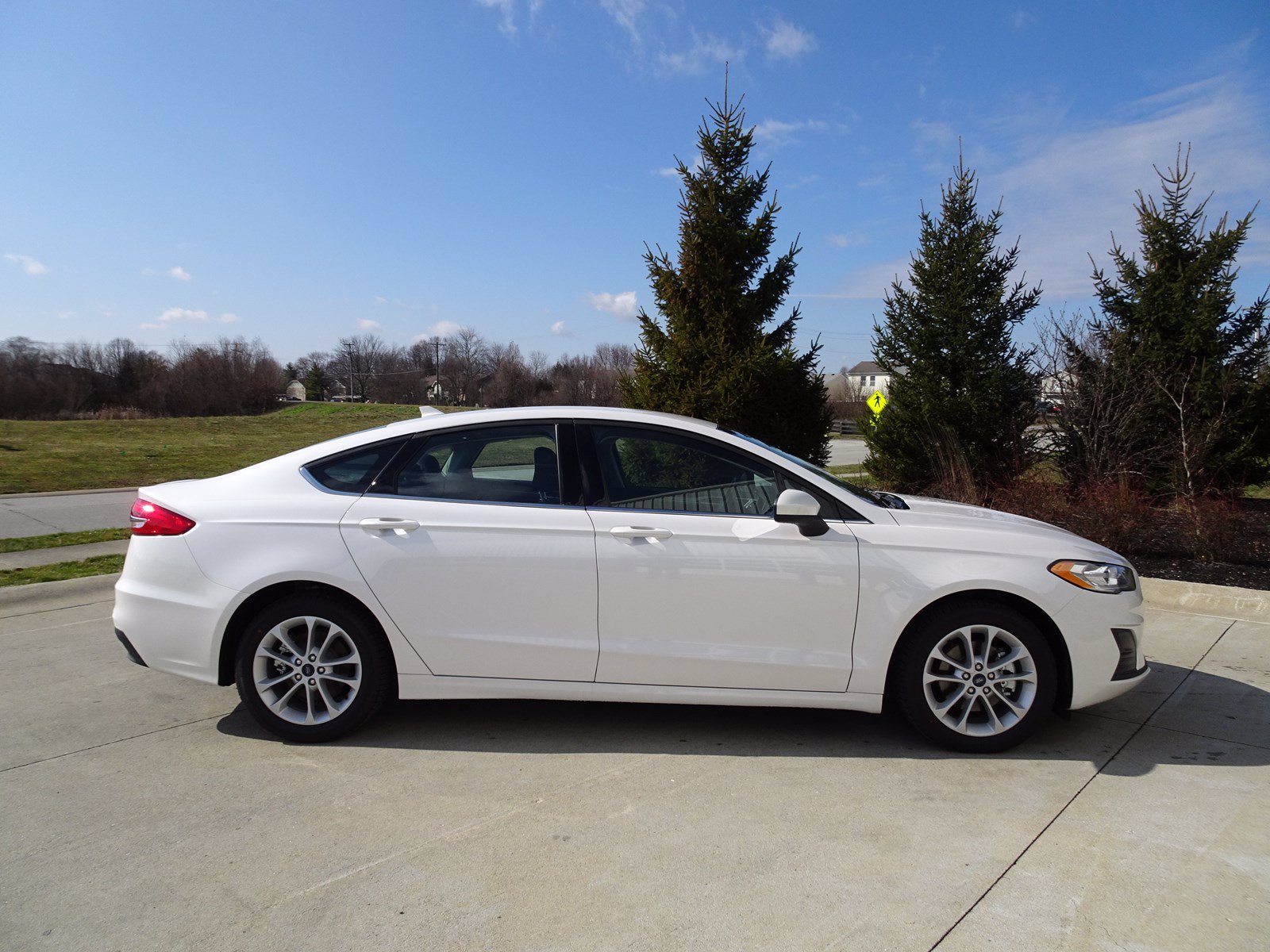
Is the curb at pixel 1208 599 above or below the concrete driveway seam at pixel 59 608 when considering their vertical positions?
above

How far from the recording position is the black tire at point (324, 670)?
151 inches

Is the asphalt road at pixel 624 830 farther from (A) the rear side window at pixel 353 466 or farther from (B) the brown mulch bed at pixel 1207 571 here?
(B) the brown mulch bed at pixel 1207 571

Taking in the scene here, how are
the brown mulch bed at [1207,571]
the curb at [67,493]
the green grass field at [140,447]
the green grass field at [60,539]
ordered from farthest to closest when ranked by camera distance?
1. the green grass field at [140,447]
2. the curb at [67,493]
3. the green grass field at [60,539]
4. the brown mulch bed at [1207,571]

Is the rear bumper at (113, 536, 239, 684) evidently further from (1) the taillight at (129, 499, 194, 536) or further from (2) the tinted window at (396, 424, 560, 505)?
(2) the tinted window at (396, 424, 560, 505)

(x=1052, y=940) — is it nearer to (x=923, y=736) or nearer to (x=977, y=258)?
(x=923, y=736)

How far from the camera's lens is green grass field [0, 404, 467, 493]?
19.6 m

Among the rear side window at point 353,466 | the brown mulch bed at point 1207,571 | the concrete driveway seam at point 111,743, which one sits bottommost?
the concrete driveway seam at point 111,743

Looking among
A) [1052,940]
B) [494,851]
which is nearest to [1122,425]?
[1052,940]

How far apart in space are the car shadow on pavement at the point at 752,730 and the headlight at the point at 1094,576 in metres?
0.80

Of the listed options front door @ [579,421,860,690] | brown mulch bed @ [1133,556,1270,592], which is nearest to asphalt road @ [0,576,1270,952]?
front door @ [579,421,860,690]

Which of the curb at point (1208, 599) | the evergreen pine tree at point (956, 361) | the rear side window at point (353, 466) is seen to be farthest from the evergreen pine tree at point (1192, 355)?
the rear side window at point (353, 466)

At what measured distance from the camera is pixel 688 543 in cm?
376

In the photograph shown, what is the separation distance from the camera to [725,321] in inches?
397

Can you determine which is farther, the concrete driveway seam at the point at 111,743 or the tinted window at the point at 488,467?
the tinted window at the point at 488,467
